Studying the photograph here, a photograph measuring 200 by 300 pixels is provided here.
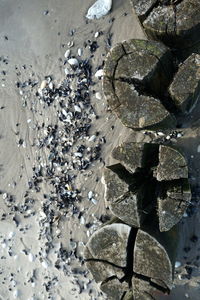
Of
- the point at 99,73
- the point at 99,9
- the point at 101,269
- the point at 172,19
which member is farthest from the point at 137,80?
the point at 101,269

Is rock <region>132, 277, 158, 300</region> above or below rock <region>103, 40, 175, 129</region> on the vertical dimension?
below

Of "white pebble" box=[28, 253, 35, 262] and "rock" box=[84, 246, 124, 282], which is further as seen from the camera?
"white pebble" box=[28, 253, 35, 262]

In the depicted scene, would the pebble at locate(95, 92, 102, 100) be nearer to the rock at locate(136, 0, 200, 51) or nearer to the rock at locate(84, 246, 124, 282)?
the rock at locate(136, 0, 200, 51)

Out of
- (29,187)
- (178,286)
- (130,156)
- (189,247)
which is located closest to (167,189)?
(130,156)

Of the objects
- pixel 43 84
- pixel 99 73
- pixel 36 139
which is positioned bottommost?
pixel 36 139

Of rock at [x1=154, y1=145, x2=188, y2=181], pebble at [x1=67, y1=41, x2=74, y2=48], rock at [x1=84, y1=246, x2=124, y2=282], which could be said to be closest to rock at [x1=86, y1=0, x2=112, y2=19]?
pebble at [x1=67, y1=41, x2=74, y2=48]

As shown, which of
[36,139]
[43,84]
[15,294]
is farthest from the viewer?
[15,294]

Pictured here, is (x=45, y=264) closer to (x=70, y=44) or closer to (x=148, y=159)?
(x=148, y=159)
